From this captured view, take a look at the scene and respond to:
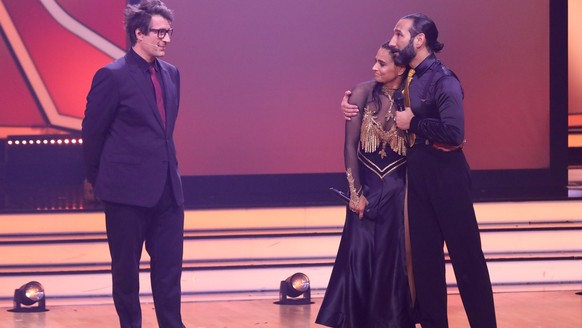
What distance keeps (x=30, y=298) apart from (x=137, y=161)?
68.5 inches

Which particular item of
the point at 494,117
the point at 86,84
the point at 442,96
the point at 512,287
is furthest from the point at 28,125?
the point at 442,96

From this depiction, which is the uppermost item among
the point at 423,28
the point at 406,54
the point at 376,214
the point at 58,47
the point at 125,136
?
the point at 58,47

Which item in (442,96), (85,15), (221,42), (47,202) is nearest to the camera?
(442,96)

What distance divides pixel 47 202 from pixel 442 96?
379 cm

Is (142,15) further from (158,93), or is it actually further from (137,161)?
(137,161)

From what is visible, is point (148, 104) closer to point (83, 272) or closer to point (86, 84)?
point (83, 272)

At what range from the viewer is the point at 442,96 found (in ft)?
14.4

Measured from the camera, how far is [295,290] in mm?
6051

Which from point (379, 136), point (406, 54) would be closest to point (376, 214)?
point (379, 136)

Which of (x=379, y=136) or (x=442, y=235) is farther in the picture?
(x=379, y=136)

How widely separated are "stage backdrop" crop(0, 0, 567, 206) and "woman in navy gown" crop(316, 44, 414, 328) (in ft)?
9.73

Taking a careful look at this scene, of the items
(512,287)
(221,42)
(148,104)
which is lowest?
(512,287)

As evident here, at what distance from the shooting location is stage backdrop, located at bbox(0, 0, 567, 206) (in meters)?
8.05

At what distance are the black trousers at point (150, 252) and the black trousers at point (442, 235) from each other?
1.02 m
